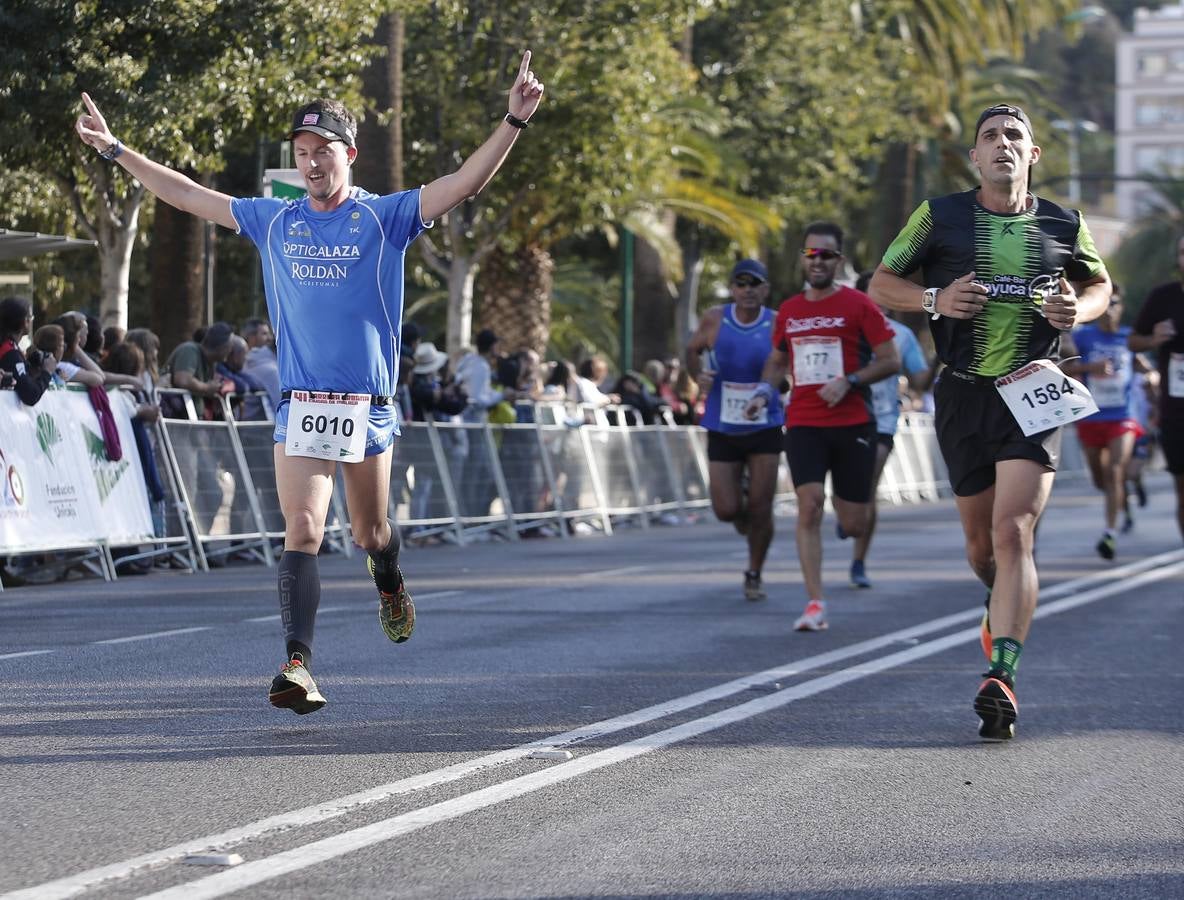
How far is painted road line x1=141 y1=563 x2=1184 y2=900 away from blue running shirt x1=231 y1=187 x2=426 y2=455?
1.39m

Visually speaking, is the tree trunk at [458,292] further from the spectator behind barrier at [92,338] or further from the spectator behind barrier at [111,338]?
the spectator behind barrier at [92,338]

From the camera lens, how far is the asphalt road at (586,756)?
5.04 meters

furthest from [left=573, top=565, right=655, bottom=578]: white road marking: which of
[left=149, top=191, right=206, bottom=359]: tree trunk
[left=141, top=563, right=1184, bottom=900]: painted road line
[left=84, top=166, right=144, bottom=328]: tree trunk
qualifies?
[left=149, top=191, right=206, bottom=359]: tree trunk

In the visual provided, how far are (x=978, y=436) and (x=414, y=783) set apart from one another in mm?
2689

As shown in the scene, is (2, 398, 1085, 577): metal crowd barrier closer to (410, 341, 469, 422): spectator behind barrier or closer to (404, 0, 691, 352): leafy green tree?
(410, 341, 469, 422): spectator behind barrier

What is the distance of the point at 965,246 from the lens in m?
7.71

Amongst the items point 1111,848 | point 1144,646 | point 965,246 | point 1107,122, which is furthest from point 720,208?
point 1107,122

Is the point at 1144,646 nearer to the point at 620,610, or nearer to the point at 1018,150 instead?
the point at 620,610

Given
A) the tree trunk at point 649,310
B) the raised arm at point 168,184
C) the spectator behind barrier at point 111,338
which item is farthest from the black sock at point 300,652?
the tree trunk at point 649,310

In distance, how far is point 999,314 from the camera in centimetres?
767

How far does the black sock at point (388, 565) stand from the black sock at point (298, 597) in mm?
709

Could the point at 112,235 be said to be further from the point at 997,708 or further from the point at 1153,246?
the point at 1153,246

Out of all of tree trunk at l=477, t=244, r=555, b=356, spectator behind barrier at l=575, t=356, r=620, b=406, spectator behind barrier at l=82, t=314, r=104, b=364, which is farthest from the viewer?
tree trunk at l=477, t=244, r=555, b=356

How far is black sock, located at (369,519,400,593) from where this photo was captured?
7.80m
